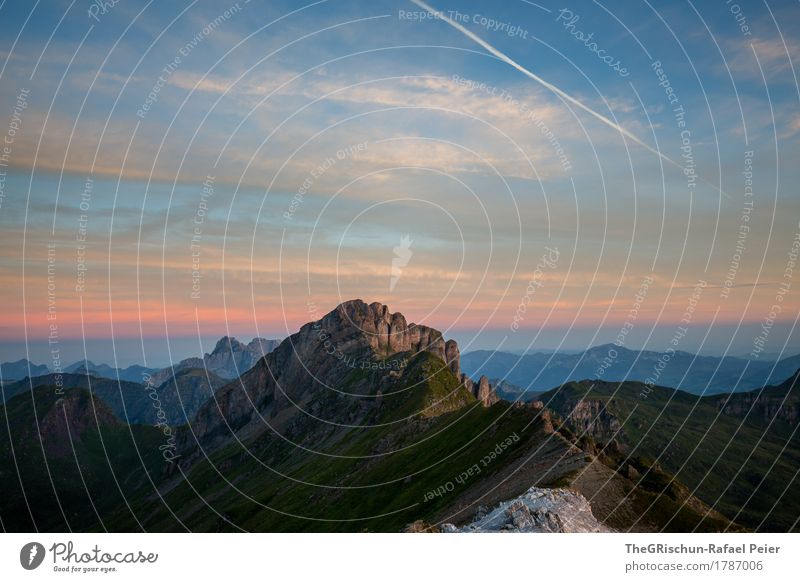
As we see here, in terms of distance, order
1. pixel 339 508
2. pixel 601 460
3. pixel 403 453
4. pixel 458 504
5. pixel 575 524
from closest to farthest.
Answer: pixel 575 524
pixel 601 460
pixel 458 504
pixel 339 508
pixel 403 453

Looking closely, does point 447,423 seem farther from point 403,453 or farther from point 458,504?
point 458,504
